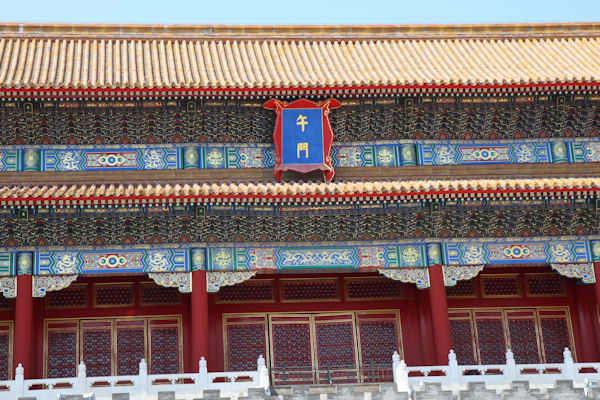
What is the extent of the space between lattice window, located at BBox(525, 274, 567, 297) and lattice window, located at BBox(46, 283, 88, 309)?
8.39 meters

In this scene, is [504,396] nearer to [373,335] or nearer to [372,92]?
[373,335]

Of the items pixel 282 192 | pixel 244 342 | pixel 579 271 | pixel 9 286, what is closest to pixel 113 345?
pixel 9 286

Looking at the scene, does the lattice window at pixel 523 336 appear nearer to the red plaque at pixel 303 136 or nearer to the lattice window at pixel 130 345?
the red plaque at pixel 303 136

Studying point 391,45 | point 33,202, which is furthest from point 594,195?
point 33,202

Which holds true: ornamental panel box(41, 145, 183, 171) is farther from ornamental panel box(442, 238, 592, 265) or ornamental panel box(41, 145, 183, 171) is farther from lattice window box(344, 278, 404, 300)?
ornamental panel box(442, 238, 592, 265)

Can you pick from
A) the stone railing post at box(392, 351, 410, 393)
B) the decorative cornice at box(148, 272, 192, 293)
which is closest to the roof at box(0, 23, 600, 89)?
the decorative cornice at box(148, 272, 192, 293)

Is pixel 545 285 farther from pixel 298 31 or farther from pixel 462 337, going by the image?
pixel 298 31

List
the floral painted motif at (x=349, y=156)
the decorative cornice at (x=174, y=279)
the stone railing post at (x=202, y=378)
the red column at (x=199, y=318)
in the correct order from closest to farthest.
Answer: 1. the stone railing post at (x=202, y=378)
2. the red column at (x=199, y=318)
3. the decorative cornice at (x=174, y=279)
4. the floral painted motif at (x=349, y=156)

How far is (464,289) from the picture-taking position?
64.3 ft

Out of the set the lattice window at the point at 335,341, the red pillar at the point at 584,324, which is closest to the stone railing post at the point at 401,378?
the lattice window at the point at 335,341

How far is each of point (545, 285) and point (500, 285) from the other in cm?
88

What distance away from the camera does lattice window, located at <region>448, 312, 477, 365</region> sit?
748 inches

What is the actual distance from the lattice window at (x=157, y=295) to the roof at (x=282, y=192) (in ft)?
7.33

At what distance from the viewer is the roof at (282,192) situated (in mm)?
16688
